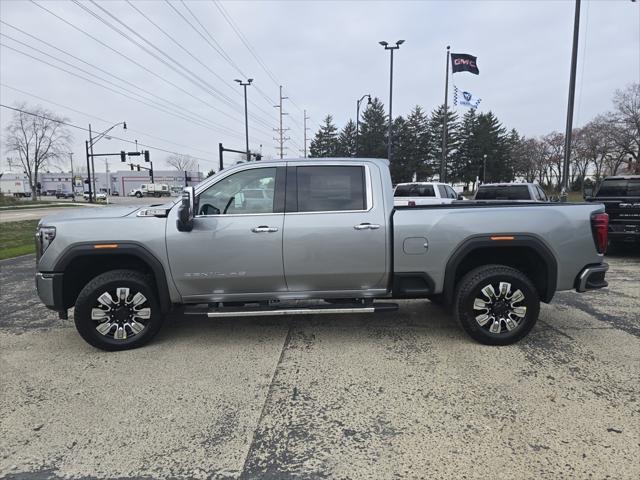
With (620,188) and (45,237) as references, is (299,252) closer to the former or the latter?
(45,237)

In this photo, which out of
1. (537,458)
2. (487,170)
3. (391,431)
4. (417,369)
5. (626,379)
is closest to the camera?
(537,458)

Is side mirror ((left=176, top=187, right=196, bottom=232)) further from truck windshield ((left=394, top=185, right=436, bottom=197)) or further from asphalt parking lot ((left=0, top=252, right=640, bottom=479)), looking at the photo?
truck windshield ((left=394, top=185, right=436, bottom=197))

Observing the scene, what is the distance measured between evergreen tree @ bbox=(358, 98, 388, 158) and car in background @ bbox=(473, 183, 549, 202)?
1845 inches

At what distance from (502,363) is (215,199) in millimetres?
3248

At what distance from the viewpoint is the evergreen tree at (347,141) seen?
223 feet

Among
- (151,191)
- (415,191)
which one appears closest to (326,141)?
(151,191)

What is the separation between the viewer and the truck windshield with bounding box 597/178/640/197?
10.4 meters

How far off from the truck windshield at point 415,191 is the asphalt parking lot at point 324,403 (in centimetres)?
1135

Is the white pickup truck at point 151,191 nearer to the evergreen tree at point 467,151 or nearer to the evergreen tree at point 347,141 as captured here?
the evergreen tree at point 347,141

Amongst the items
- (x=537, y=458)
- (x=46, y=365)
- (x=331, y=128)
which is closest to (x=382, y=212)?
(x=537, y=458)

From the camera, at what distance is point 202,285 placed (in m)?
4.48

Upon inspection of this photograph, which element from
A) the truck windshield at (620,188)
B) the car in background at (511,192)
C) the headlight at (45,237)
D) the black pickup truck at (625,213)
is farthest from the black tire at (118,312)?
the car in background at (511,192)

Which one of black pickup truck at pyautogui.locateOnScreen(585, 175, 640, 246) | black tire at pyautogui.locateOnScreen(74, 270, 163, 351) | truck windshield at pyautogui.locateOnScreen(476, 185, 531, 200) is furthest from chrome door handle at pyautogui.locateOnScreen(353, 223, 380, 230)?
truck windshield at pyautogui.locateOnScreen(476, 185, 531, 200)

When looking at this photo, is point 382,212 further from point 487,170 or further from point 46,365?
point 487,170
